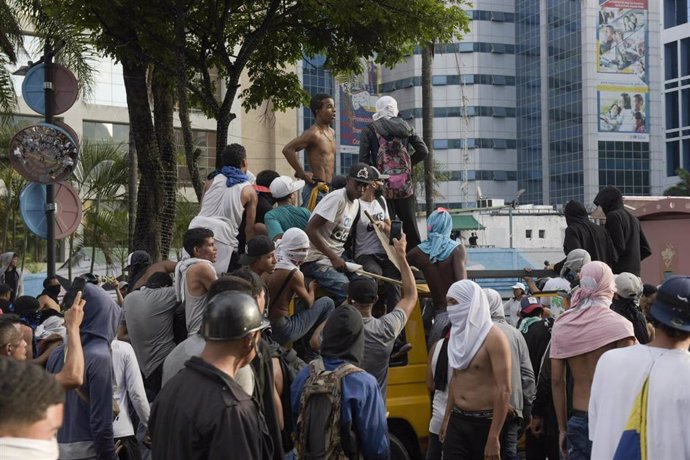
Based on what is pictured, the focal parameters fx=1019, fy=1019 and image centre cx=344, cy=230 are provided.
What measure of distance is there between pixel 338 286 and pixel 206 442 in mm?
4458

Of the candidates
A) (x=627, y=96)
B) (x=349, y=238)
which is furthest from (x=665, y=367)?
(x=627, y=96)

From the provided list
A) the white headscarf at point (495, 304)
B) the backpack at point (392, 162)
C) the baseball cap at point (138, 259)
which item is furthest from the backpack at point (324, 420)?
the backpack at point (392, 162)

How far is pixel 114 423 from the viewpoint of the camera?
22.0 feet

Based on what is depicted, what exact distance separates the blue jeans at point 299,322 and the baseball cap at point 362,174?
166 cm

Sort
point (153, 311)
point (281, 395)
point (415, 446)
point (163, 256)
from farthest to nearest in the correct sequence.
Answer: point (163, 256) < point (415, 446) < point (153, 311) < point (281, 395)

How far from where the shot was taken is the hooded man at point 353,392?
5.36 m

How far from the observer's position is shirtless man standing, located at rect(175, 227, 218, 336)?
270 inches

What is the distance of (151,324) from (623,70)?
324 ft

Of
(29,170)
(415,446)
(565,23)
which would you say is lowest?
(415,446)

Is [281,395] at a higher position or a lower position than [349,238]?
lower

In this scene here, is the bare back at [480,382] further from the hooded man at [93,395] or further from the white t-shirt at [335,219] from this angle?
the white t-shirt at [335,219]

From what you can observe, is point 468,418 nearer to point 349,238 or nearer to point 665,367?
point 665,367

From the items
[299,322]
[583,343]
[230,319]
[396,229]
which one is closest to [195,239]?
[299,322]

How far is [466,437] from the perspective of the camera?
6656 millimetres
